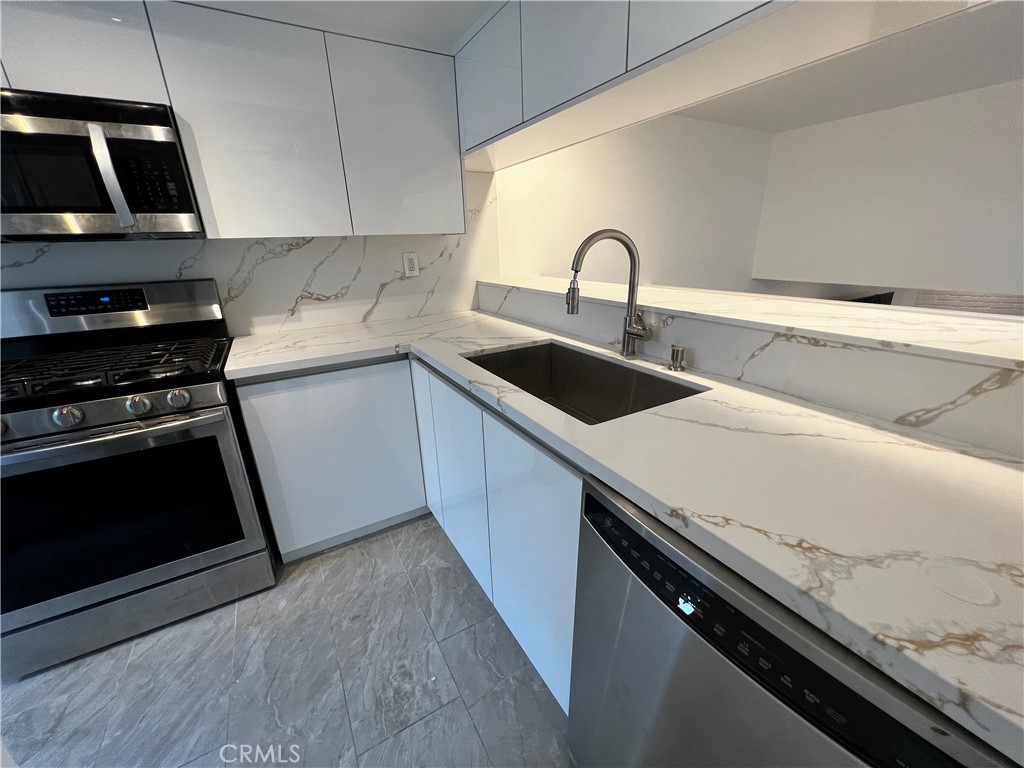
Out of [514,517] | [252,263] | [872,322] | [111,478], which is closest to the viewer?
[872,322]

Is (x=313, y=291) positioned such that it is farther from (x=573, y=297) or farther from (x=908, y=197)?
(x=908, y=197)

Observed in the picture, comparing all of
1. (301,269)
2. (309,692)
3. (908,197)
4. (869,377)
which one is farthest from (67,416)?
(908,197)

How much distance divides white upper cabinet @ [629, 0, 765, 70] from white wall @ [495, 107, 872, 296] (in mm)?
1335

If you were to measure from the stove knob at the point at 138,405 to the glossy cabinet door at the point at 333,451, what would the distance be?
245 millimetres

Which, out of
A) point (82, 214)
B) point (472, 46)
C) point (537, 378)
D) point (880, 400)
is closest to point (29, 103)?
point (82, 214)

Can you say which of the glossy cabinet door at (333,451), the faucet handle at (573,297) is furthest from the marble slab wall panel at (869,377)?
the glossy cabinet door at (333,451)

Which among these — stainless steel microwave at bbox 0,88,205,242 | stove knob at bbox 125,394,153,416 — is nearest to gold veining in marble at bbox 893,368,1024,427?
stove knob at bbox 125,394,153,416

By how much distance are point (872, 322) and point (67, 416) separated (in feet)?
7.15

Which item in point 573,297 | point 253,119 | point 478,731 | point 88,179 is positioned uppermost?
point 253,119

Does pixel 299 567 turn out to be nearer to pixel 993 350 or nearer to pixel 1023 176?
pixel 993 350

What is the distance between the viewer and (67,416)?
112 centimetres

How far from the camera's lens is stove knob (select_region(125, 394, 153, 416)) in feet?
3.87

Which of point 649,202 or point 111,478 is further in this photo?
point 649,202

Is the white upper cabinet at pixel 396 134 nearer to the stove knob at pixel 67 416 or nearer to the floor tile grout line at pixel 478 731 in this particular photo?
the stove knob at pixel 67 416
